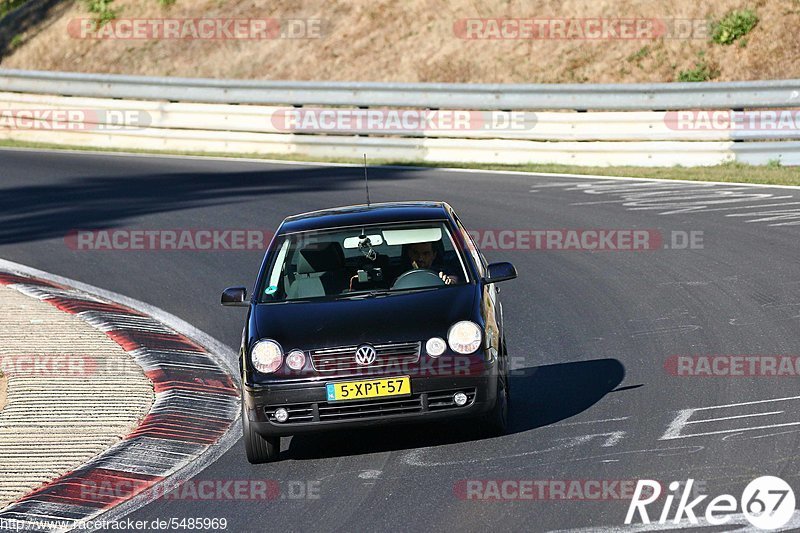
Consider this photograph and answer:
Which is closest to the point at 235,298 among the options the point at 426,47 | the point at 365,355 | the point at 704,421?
the point at 365,355

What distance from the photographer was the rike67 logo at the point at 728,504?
6.46 metres

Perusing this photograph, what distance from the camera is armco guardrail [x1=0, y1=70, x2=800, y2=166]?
66.2 ft

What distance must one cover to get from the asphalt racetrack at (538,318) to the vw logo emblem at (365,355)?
64 cm

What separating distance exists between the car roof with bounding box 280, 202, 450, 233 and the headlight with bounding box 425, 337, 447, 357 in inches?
61.7

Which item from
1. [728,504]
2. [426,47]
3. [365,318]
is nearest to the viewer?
[728,504]

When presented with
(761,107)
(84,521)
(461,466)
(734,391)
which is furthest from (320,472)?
(761,107)

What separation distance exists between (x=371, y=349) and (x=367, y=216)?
1.78m

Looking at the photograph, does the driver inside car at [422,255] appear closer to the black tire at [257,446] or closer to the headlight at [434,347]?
the headlight at [434,347]

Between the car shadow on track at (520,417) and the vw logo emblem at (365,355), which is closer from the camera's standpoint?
the vw logo emblem at (365,355)

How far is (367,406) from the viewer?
8125 millimetres

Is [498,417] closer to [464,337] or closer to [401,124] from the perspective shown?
[464,337]

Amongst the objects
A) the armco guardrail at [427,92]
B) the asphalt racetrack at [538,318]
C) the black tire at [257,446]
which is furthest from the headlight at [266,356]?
the armco guardrail at [427,92]

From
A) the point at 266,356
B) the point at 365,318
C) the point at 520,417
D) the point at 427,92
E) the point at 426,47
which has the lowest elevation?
the point at 520,417

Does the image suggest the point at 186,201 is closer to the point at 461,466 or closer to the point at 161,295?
the point at 161,295
